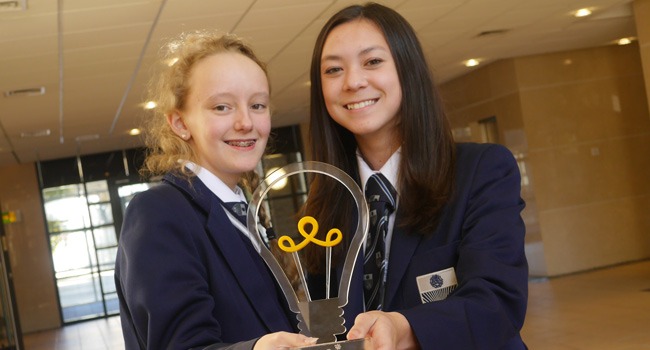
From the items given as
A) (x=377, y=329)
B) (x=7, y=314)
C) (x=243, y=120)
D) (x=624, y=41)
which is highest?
(x=624, y=41)

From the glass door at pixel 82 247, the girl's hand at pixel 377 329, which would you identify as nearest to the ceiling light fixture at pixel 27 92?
the glass door at pixel 82 247

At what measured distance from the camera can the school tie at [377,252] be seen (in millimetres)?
1751

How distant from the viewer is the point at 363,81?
74.3 inches

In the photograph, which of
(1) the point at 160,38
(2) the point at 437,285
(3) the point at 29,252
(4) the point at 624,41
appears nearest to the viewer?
(2) the point at 437,285

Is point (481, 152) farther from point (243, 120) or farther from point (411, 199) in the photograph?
point (243, 120)

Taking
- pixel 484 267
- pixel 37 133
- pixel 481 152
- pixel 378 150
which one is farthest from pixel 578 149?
pixel 484 267

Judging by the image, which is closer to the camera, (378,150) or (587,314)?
(378,150)

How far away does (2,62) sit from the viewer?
8.24 metres

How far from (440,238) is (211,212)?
0.44 m

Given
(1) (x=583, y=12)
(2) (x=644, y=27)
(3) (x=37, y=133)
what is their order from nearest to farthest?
(1) (x=583, y=12) < (2) (x=644, y=27) < (3) (x=37, y=133)

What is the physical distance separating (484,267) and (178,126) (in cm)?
70

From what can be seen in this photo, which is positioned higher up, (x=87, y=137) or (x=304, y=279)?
(x=87, y=137)

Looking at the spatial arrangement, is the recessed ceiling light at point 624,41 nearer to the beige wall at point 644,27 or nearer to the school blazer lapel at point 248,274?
the beige wall at point 644,27

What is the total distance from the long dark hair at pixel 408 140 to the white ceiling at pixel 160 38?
4724 millimetres
